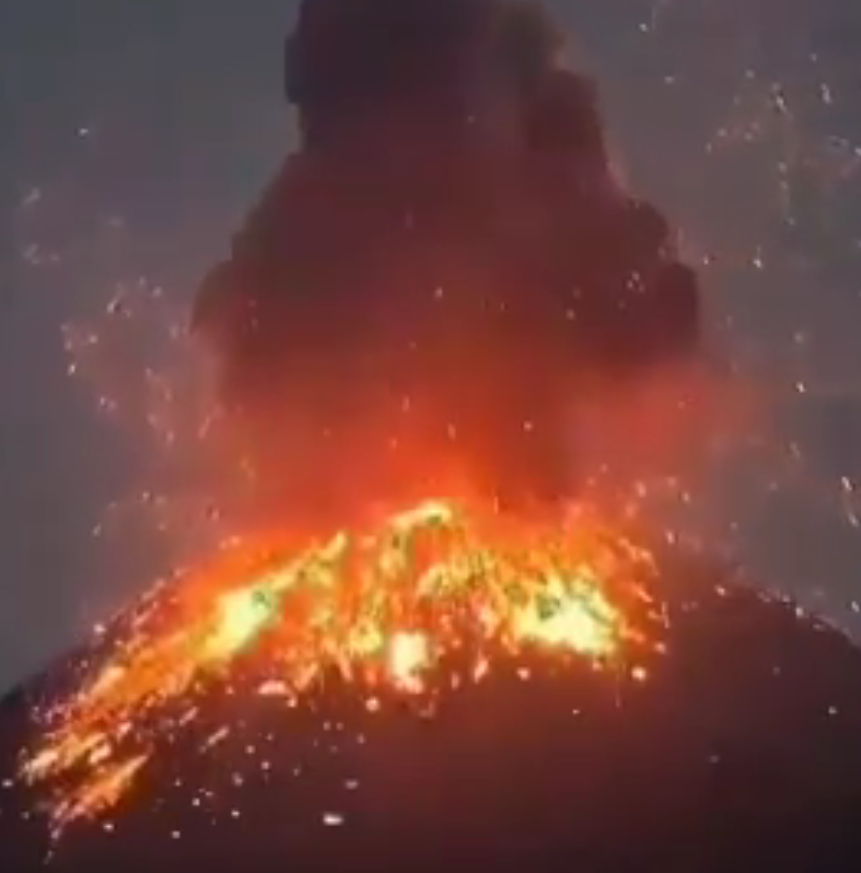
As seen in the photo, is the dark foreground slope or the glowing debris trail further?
the glowing debris trail

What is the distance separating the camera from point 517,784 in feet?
223

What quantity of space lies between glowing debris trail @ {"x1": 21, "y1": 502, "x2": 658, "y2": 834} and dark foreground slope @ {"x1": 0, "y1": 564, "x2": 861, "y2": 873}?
0.70 meters

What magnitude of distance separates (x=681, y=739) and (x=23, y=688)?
1578cm

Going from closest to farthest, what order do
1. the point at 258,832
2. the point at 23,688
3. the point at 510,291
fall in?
1. the point at 258,832
2. the point at 510,291
3. the point at 23,688

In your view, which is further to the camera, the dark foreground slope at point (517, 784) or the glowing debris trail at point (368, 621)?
the glowing debris trail at point (368, 621)

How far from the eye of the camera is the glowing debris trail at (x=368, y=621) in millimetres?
67562

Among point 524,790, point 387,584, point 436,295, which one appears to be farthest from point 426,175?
point 524,790

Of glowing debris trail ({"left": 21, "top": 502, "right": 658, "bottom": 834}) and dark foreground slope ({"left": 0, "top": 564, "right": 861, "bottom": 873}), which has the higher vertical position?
glowing debris trail ({"left": 21, "top": 502, "right": 658, "bottom": 834})

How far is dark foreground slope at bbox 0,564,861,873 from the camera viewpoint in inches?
2579

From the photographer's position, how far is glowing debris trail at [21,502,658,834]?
6756 cm

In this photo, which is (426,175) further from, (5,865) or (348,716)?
(5,865)

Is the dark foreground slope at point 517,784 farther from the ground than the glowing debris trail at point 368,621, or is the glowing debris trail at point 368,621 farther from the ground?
the glowing debris trail at point 368,621

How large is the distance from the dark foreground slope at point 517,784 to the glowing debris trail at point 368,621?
27.5 inches

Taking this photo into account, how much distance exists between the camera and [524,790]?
222 ft
